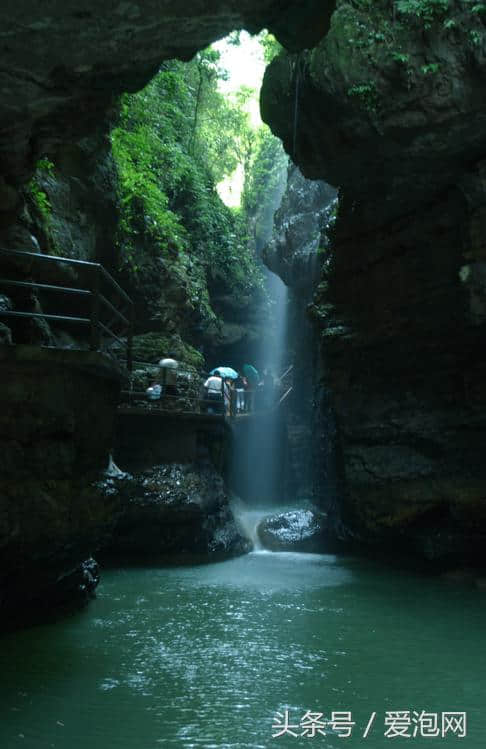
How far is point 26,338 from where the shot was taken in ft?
25.4

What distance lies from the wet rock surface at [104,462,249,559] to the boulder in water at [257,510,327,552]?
1908 mm

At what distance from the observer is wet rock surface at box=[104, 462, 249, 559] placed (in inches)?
511

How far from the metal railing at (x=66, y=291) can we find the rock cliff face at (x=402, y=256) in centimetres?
486

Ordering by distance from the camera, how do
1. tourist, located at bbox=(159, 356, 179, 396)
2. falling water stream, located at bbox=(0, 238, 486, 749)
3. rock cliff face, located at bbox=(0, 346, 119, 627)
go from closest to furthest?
falling water stream, located at bbox=(0, 238, 486, 749) → rock cliff face, located at bbox=(0, 346, 119, 627) → tourist, located at bbox=(159, 356, 179, 396)

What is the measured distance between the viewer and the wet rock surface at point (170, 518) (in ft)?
42.6

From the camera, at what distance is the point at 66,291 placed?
650cm

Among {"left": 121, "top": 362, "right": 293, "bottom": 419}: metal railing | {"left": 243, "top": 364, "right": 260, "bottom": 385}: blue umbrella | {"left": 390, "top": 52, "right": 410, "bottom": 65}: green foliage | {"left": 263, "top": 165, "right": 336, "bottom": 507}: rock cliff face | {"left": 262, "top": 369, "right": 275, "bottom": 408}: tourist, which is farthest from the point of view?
{"left": 262, "top": 369, "right": 275, "bottom": 408}: tourist

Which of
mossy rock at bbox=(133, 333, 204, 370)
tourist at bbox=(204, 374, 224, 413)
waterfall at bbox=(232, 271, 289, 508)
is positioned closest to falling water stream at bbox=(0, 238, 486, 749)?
tourist at bbox=(204, 374, 224, 413)

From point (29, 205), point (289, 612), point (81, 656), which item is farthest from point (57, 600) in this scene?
point (29, 205)

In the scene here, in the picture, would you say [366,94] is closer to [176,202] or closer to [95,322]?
[95,322]

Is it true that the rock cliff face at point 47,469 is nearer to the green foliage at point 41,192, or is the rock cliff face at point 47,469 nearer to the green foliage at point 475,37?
the green foliage at point 41,192

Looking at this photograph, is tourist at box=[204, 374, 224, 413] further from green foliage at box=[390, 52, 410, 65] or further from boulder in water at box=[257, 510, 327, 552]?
green foliage at box=[390, 52, 410, 65]

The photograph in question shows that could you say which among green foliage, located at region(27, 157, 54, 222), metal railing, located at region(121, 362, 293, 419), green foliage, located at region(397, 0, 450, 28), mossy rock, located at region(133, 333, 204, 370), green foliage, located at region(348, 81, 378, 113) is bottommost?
metal railing, located at region(121, 362, 293, 419)

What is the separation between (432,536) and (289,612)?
569 cm
